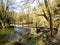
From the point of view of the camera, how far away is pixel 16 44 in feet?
42.2

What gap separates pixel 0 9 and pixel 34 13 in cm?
1177

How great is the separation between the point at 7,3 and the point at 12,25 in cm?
425

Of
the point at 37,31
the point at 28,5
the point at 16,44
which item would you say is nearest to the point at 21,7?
the point at 28,5

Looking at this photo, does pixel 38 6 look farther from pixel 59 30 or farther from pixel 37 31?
pixel 37 31

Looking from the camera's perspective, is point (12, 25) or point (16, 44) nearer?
point (16, 44)

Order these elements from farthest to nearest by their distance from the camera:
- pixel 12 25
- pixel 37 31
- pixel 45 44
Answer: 1. pixel 12 25
2. pixel 37 31
3. pixel 45 44

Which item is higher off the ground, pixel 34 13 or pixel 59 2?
pixel 59 2

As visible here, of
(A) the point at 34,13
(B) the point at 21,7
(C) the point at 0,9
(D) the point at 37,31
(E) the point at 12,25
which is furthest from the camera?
(E) the point at 12,25

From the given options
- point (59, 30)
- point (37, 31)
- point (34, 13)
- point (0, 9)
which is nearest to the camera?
point (34, 13)

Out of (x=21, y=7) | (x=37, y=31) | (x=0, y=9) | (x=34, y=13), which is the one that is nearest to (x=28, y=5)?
(x=21, y=7)

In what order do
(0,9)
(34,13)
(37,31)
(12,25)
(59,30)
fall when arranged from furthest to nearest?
1. (12,25)
2. (0,9)
3. (37,31)
4. (59,30)
5. (34,13)

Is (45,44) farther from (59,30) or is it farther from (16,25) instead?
(16,25)

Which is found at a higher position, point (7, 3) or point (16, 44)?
point (7, 3)

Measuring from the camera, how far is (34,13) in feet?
45.8
